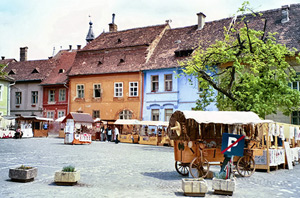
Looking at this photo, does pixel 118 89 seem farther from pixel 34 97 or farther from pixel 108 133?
pixel 34 97

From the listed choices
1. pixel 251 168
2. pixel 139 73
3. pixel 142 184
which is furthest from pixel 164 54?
pixel 142 184

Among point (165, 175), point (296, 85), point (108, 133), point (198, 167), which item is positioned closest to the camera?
point (198, 167)

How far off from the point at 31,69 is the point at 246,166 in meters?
40.7

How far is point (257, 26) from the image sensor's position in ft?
112

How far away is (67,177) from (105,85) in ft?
98.8

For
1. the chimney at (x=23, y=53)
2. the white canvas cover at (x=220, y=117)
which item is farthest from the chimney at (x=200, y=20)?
the chimney at (x=23, y=53)

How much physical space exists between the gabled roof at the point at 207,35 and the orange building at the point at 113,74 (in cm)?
126

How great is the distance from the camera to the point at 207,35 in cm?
3653

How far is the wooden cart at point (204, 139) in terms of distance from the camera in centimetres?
1286

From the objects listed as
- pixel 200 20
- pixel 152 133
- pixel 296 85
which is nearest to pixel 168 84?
pixel 152 133

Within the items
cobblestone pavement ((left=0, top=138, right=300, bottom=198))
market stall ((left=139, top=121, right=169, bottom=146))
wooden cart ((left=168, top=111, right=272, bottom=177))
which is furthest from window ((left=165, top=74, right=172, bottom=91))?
wooden cart ((left=168, top=111, right=272, bottom=177))

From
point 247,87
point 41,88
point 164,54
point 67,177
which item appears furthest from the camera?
point 41,88

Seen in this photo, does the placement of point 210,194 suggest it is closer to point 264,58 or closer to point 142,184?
point 142,184

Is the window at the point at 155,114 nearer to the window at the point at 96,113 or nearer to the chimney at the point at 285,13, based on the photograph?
the window at the point at 96,113
